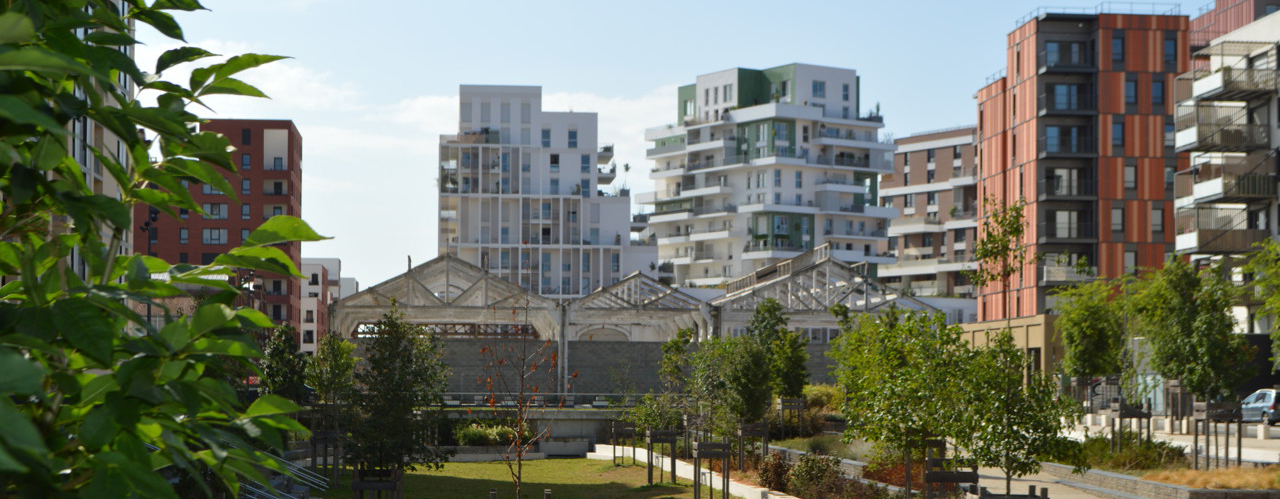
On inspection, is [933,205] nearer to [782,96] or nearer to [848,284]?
[782,96]

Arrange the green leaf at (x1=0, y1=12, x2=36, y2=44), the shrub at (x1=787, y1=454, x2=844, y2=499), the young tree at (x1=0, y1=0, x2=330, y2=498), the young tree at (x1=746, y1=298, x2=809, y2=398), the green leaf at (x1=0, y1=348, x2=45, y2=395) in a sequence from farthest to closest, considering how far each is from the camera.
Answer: the young tree at (x1=746, y1=298, x2=809, y2=398) < the shrub at (x1=787, y1=454, x2=844, y2=499) < the young tree at (x1=0, y1=0, x2=330, y2=498) < the green leaf at (x1=0, y1=12, x2=36, y2=44) < the green leaf at (x1=0, y1=348, x2=45, y2=395)

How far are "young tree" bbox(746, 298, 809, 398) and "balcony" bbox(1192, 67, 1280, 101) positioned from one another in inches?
865

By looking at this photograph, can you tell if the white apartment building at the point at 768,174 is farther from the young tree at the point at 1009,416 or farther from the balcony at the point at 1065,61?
the young tree at the point at 1009,416

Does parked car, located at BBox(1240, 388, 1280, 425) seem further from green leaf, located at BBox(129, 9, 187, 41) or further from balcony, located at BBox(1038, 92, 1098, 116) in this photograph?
green leaf, located at BBox(129, 9, 187, 41)

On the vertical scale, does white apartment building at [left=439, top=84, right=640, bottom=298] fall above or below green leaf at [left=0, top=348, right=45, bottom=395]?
above

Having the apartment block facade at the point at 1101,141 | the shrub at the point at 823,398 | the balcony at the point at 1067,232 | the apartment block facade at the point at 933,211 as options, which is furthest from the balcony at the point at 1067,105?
the apartment block facade at the point at 933,211

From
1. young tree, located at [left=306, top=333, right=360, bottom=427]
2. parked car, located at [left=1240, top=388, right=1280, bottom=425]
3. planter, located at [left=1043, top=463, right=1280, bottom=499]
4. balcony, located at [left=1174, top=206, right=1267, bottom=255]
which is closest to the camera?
planter, located at [left=1043, top=463, right=1280, bottom=499]

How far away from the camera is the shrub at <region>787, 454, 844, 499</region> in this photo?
24.9 m

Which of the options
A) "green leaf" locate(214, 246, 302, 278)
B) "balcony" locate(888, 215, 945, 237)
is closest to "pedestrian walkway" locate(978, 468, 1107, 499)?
"green leaf" locate(214, 246, 302, 278)

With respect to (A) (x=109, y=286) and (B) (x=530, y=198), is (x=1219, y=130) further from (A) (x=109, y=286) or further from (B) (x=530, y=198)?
(B) (x=530, y=198)

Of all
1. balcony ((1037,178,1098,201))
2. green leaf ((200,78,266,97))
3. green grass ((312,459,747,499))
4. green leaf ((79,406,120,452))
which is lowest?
green grass ((312,459,747,499))

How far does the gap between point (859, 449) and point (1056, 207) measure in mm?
44688

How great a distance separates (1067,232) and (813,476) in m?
51.5

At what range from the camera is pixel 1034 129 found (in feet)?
239
